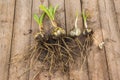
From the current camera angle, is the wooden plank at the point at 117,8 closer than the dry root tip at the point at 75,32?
No

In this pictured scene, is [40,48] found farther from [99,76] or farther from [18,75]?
[99,76]

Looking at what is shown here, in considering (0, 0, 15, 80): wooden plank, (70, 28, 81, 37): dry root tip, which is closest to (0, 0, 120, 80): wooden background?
(0, 0, 15, 80): wooden plank

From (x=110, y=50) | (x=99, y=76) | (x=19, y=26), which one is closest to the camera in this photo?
(x=99, y=76)

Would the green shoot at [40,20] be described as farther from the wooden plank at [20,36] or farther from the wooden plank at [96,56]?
the wooden plank at [96,56]

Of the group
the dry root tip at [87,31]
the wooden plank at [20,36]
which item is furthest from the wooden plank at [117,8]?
the wooden plank at [20,36]

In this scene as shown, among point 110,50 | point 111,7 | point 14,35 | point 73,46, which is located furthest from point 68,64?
point 111,7

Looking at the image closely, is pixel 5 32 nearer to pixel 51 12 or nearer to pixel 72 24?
pixel 51 12

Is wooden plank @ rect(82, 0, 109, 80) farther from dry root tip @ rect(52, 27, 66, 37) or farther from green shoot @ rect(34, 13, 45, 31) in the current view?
green shoot @ rect(34, 13, 45, 31)
